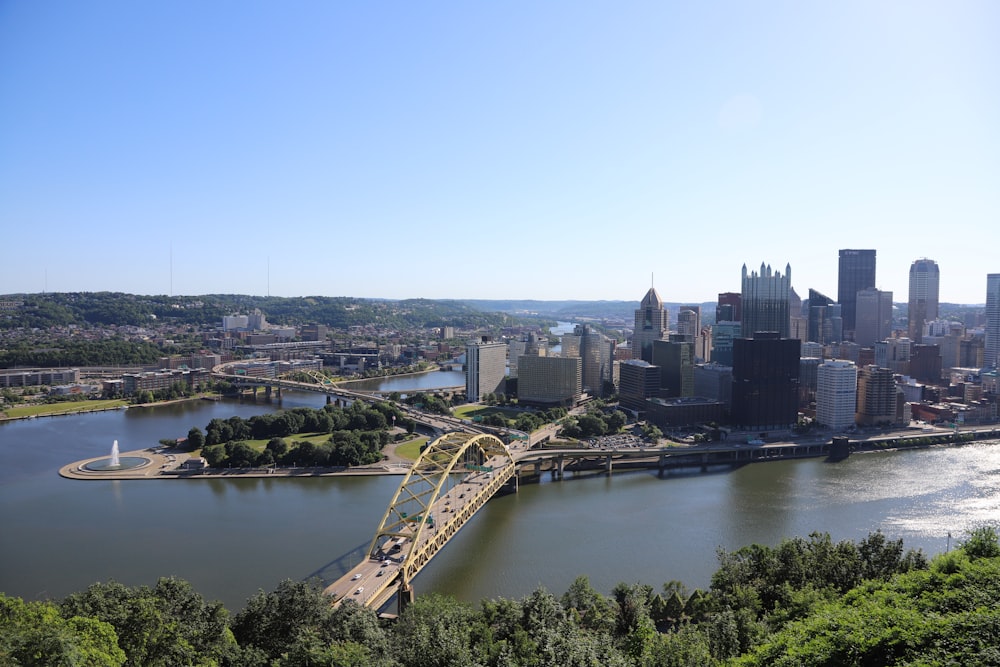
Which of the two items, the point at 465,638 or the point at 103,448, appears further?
the point at 103,448

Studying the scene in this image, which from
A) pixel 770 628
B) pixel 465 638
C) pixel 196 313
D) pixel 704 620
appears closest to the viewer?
pixel 465 638

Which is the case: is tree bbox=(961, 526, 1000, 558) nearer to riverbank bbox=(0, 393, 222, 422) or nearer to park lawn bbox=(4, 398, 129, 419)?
riverbank bbox=(0, 393, 222, 422)

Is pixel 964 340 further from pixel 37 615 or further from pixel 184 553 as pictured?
pixel 37 615

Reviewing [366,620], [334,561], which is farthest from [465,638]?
[334,561]

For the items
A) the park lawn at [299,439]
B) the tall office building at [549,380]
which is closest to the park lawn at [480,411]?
the tall office building at [549,380]

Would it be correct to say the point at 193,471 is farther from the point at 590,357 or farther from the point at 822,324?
the point at 822,324

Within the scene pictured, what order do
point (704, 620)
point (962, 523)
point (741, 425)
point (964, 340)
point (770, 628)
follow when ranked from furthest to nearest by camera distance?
point (964, 340) → point (741, 425) → point (962, 523) → point (704, 620) → point (770, 628)
